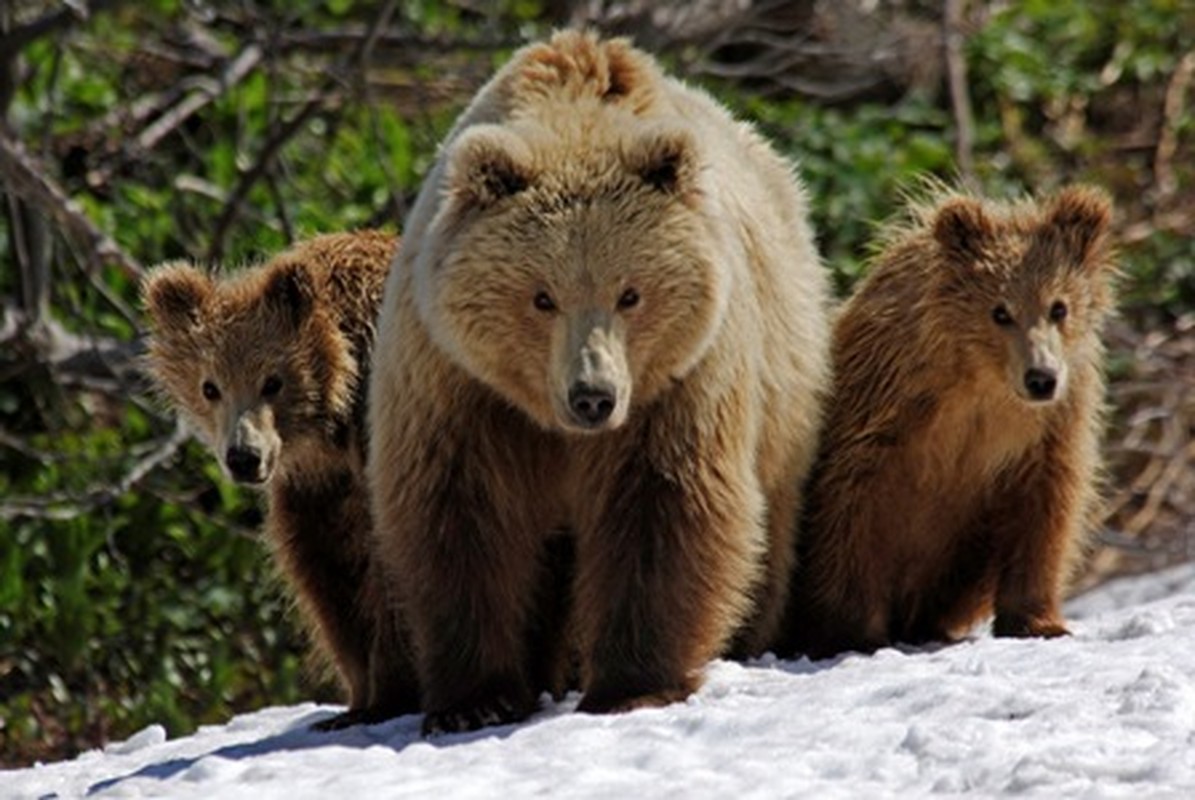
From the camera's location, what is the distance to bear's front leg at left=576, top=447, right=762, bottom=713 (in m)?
5.88

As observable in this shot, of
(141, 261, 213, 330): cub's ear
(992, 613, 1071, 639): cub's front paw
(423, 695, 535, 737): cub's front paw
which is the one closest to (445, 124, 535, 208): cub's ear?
(141, 261, 213, 330): cub's ear

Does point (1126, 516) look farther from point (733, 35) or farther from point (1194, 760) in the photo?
point (1194, 760)

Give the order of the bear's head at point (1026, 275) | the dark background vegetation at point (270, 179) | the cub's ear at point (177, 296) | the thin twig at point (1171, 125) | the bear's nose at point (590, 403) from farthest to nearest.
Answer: the thin twig at point (1171, 125) → the dark background vegetation at point (270, 179) → the bear's head at point (1026, 275) → the cub's ear at point (177, 296) → the bear's nose at point (590, 403)

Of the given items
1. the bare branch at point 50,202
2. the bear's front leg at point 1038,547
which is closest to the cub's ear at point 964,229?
the bear's front leg at point 1038,547

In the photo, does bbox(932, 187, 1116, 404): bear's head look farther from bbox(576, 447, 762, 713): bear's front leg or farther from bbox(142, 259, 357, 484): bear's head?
bbox(142, 259, 357, 484): bear's head

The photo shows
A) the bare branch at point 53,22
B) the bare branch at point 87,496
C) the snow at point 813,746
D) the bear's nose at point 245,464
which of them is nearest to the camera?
the snow at point 813,746

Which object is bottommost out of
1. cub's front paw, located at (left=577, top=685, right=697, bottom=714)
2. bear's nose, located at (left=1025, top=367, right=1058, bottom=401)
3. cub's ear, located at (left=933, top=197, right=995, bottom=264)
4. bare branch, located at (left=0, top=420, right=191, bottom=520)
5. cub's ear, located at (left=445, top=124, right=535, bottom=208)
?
cub's front paw, located at (left=577, top=685, right=697, bottom=714)

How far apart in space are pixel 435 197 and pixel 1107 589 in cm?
496

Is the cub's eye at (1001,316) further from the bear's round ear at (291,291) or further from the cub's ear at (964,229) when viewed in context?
the bear's round ear at (291,291)

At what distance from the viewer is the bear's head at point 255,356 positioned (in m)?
6.28

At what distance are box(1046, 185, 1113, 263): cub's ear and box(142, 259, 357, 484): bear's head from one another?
A: 203cm

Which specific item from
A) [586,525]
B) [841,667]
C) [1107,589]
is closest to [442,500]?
[586,525]

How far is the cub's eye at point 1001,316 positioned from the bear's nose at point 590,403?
5.02 ft

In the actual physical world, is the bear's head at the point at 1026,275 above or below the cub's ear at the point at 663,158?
below
